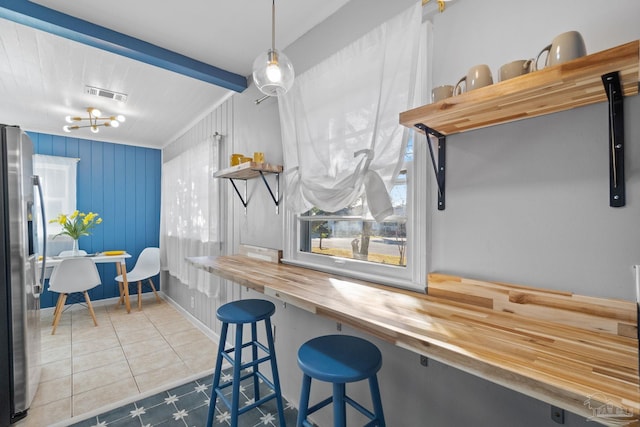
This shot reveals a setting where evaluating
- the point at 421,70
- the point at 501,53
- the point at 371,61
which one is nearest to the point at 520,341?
the point at 501,53

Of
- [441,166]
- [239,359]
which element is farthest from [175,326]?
[441,166]

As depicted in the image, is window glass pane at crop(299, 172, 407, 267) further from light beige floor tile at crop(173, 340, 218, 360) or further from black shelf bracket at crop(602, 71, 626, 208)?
light beige floor tile at crop(173, 340, 218, 360)

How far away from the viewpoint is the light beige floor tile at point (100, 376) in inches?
90.6

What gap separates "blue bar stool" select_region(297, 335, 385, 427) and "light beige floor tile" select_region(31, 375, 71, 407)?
6.92ft

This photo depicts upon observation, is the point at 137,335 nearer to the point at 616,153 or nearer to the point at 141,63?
the point at 141,63

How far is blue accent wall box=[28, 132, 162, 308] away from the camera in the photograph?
14.1ft

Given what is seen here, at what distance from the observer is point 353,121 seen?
4.93ft

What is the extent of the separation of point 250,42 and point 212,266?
1.56 metres

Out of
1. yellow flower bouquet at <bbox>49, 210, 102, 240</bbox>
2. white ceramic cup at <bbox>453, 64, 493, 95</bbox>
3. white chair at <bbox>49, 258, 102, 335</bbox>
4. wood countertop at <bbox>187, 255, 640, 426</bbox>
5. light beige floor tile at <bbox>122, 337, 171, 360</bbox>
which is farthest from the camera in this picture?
yellow flower bouquet at <bbox>49, 210, 102, 240</bbox>

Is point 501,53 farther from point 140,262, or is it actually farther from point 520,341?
point 140,262

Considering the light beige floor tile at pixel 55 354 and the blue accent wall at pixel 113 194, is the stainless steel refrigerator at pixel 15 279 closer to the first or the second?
the light beige floor tile at pixel 55 354

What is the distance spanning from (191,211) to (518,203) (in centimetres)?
341

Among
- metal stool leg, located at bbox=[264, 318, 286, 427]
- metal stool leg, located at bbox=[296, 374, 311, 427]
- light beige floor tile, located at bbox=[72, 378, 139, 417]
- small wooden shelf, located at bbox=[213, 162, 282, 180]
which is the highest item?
small wooden shelf, located at bbox=[213, 162, 282, 180]

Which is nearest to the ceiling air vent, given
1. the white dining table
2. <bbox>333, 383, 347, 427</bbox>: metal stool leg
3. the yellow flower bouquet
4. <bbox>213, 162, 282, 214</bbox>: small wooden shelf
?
<bbox>213, 162, 282, 214</bbox>: small wooden shelf
